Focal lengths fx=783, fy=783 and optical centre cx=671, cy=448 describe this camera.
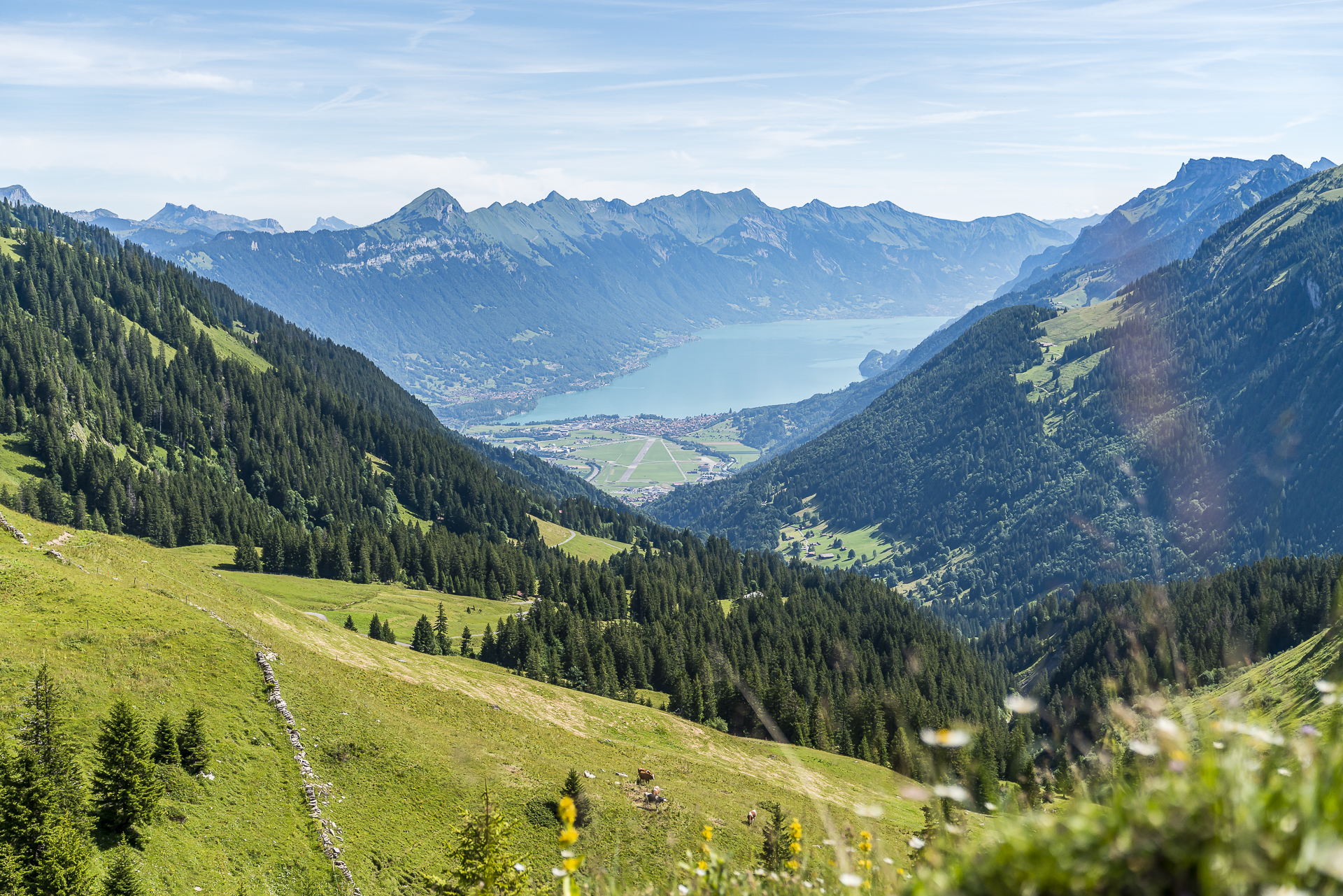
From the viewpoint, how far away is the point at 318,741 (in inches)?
1538

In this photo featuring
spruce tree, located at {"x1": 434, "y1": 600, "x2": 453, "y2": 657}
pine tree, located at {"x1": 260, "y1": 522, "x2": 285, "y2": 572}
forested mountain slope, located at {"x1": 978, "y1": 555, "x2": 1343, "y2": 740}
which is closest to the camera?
spruce tree, located at {"x1": 434, "y1": 600, "x2": 453, "y2": 657}

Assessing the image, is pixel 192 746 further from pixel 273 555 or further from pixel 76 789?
pixel 273 555

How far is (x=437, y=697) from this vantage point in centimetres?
5269

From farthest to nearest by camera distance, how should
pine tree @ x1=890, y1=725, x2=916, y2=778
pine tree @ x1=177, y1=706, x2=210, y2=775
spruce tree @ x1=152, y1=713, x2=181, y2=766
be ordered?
pine tree @ x1=890, y1=725, x2=916, y2=778 < pine tree @ x1=177, y1=706, x2=210, y2=775 < spruce tree @ x1=152, y1=713, x2=181, y2=766

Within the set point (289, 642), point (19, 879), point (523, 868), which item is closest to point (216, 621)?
point (289, 642)

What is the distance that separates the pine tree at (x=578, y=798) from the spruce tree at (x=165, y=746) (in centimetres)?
1646

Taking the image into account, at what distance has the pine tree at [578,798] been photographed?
37375 millimetres

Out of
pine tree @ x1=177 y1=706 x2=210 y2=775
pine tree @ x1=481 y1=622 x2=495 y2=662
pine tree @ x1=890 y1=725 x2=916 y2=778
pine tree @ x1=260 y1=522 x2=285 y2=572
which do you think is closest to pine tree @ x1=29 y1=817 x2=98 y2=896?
pine tree @ x1=177 y1=706 x2=210 y2=775

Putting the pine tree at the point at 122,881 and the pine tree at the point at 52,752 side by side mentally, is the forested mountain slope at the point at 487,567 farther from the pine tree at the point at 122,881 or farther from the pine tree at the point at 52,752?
the pine tree at the point at 52,752

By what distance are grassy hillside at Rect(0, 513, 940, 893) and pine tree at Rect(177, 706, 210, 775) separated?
965mm

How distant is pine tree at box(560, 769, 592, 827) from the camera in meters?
37.4

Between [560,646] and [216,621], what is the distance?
54275mm

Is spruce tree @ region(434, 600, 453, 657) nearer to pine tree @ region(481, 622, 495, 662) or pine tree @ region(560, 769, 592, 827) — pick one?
pine tree @ region(481, 622, 495, 662)

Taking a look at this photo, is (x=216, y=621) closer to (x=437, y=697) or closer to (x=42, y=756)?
(x=437, y=697)
